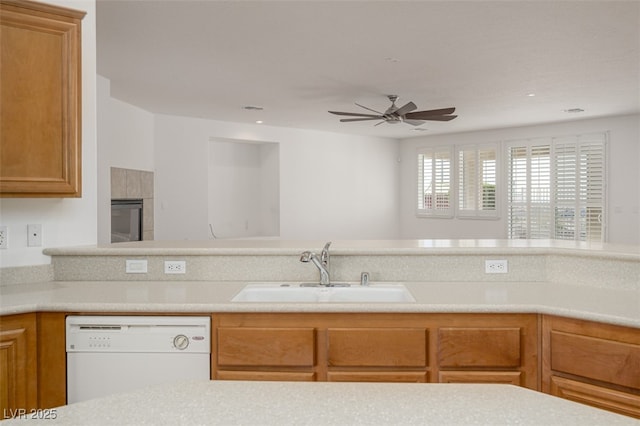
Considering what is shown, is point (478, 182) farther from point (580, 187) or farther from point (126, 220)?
point (126, 220)

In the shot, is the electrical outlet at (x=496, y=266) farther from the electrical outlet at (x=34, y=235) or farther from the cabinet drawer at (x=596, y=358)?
the electrical outlet at (x=34, y=235)

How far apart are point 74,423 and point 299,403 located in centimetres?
41

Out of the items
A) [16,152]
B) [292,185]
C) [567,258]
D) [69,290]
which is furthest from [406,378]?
[292,185]

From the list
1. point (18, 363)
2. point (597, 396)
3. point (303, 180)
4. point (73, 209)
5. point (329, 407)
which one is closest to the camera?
point (329, 407)

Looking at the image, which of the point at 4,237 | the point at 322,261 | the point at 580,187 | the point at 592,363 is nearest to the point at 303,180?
the point at 580,187

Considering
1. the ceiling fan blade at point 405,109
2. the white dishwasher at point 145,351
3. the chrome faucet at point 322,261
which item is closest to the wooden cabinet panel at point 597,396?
the chrome faucet at point 322,261

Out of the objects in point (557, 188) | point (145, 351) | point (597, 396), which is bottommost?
point (597, 396)

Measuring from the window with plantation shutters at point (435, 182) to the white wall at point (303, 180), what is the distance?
59cm

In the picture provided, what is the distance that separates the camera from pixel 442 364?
2.06 metres

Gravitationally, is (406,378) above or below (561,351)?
below

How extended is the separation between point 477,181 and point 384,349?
7.66 meters

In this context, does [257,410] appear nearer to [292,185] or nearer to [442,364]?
[442,364]

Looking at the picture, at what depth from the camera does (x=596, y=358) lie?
1907mm

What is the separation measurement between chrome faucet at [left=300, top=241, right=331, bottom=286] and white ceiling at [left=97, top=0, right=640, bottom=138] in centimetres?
163
